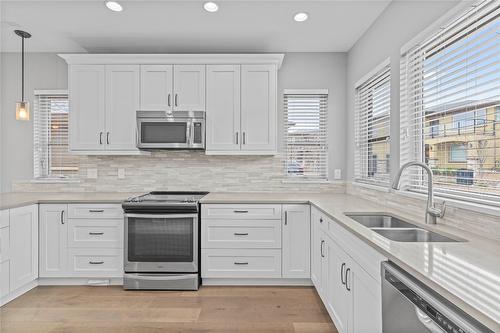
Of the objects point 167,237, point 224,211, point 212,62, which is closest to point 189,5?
point 212,62

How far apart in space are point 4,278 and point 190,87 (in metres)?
2.44

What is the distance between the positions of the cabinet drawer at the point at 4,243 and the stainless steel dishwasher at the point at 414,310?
9.79 feet

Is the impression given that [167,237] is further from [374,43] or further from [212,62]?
[374,43]

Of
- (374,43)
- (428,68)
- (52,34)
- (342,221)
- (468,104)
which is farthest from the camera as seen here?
(52,34)

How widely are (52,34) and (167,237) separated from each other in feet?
8.00

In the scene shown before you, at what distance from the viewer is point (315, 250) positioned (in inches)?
112

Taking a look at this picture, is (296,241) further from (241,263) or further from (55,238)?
(55,238)

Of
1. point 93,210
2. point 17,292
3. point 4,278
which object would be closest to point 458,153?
point 93,210

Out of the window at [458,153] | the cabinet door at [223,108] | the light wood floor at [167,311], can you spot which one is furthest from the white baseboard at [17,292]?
the window at [458,153]

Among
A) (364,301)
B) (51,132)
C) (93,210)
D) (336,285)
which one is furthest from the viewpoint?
(51,132)

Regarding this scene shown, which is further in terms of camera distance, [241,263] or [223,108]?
[223,108]

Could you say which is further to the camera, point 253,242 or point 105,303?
point 253,242

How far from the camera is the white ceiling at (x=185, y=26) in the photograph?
268cm

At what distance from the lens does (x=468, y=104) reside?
1708 millimetres
